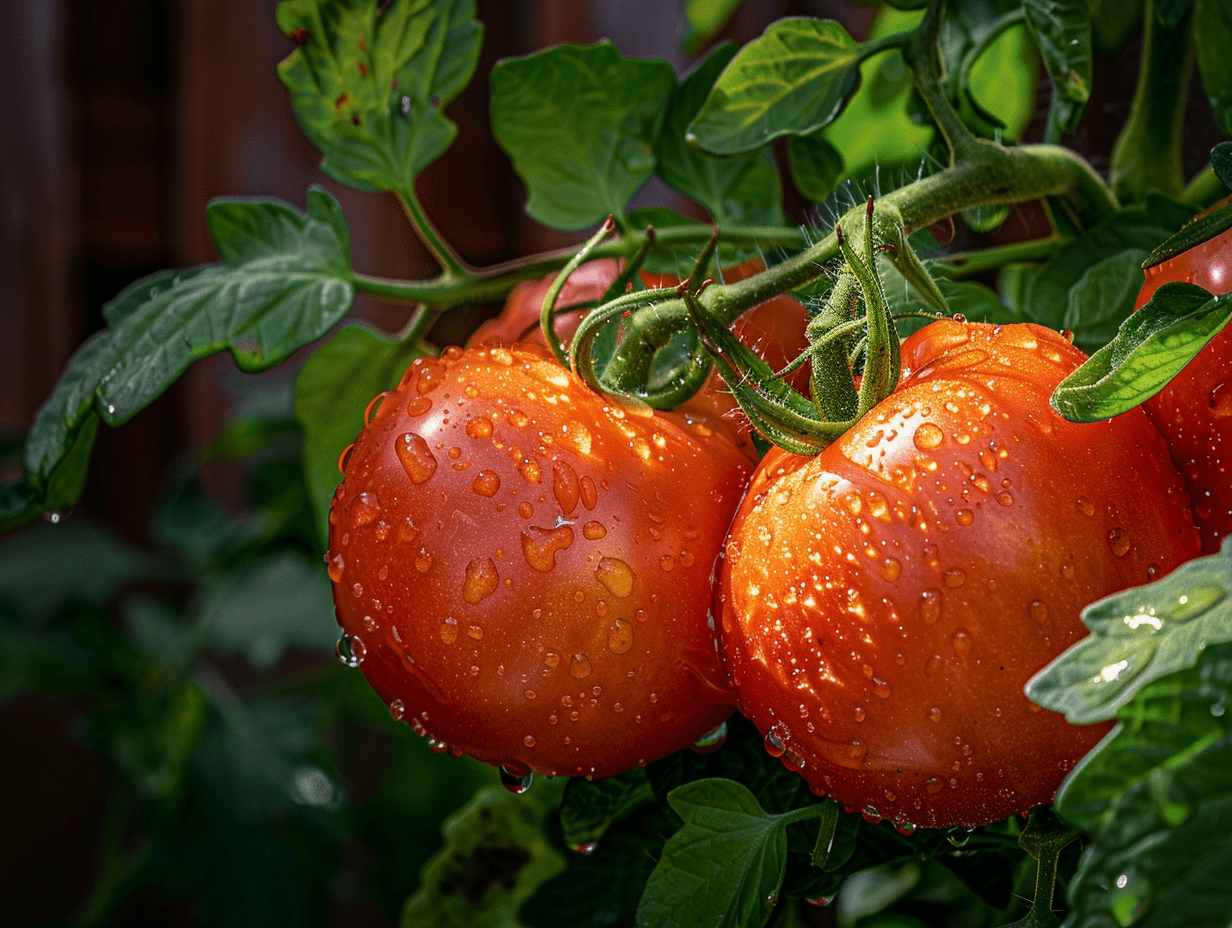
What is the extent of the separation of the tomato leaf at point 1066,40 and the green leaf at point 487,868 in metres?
0.36

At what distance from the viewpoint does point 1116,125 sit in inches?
17.7

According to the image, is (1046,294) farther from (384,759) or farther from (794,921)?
(384,759)

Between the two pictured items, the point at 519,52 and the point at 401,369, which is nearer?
the point at 401,369

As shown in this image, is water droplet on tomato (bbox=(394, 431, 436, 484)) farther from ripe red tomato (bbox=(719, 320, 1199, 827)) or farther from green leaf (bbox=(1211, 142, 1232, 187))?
green leaf (bbox=(1211, 142, 1232, 187))

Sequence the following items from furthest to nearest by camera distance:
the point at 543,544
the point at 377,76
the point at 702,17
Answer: the point at 702,17 < the point at 377,76 < the point at 543,544

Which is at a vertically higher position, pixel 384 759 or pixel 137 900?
Answer: pixel 384 759

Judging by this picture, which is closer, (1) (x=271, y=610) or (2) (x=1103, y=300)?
(2) (x=1103, y=300)

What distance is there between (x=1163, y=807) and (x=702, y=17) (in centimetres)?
52

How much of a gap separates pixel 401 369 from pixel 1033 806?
304 millimetres

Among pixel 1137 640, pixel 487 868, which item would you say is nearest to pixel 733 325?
pixel 1137 640

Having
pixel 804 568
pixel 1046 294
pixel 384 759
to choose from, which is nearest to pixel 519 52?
pixel 384 759

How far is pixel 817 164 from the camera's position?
16.9 inches

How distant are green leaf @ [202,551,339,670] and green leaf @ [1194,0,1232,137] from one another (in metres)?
0.75

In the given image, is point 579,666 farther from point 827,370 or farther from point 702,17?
point 702,17
